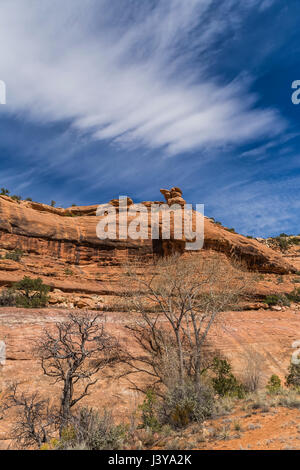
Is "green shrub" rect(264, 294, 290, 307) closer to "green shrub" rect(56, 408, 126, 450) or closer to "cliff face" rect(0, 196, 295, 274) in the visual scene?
"cliff face" rect(0, 196, 295, 274)

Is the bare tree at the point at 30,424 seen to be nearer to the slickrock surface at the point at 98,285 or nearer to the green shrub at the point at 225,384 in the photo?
the slickrock surface at the point at 98,285

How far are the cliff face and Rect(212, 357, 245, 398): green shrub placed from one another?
1498cm

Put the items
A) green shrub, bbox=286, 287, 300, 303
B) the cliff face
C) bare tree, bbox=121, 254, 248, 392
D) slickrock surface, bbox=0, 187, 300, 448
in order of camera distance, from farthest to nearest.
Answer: green shrub, bbox=286, 287, 300, 303, the cliff face, bare tree, bbox=121, 254, 248, 392, slickrock surface, bbox=0, 187, 300, 448

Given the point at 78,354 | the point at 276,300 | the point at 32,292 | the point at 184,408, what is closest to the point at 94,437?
Answer: the point at 184,408

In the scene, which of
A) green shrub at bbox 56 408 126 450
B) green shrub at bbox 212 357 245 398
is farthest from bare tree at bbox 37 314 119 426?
green shrub at bbox 212 357 245 398

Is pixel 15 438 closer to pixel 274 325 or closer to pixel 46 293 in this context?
pixel 46 293

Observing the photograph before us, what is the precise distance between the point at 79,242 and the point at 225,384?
19.4 meters

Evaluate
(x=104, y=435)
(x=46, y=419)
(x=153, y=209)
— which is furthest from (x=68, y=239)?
(x=104, y=435)

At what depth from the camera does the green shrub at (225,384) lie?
11074 millimetres

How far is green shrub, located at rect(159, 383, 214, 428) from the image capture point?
25.0 feet

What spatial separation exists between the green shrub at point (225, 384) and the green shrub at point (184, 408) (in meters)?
2.54

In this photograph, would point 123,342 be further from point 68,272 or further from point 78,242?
point 78,242

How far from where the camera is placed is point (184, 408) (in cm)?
785

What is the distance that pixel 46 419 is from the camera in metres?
9.13
